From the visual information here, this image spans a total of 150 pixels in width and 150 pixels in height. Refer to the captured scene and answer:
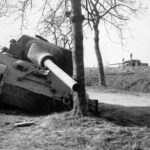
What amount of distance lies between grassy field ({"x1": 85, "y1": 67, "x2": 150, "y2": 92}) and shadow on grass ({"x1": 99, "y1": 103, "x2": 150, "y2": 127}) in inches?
333

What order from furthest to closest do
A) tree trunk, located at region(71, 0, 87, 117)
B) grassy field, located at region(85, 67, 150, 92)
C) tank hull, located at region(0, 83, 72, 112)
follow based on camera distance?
grassy field, located at region(85, 67, 150, 92) < tank hull, located at region(0, 83, 72, 112) < tree trunk, located at region(71, 0, 87, 117)

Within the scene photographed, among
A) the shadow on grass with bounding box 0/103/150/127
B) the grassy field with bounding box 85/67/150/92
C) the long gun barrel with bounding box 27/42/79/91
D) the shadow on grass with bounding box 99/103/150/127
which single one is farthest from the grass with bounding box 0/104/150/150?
the grassy field with bounding box 85/67/150/92

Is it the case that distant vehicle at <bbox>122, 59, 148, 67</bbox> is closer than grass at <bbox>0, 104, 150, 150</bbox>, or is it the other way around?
grass at <bbox>0, 104, 150, 150</bbox>

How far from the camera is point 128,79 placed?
21.7 m

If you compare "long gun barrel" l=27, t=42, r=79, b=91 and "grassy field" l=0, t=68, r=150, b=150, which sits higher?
"long gun barrel" l=27, t=42, r=79, b=91

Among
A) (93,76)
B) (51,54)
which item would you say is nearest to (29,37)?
(51,54)

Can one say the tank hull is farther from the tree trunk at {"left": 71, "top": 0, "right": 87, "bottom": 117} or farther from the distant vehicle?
the distant vehicle

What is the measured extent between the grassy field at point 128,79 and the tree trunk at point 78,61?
11.2 metres

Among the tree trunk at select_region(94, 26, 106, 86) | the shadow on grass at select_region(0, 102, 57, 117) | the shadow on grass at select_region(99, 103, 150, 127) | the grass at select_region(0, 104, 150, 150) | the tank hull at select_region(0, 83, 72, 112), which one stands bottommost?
the grass at select_region(0, 104, 150, 150)

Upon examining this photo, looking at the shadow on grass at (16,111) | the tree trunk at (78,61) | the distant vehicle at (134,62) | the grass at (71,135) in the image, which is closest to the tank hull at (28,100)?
the shadow on grass at (16,111)

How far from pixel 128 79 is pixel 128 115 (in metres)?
11.7

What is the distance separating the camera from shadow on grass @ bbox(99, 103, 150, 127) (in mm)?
9094

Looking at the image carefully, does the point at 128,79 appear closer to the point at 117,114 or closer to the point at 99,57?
the point at 99,57

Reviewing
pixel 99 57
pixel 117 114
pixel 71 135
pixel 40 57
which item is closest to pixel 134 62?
pixel 99 57
